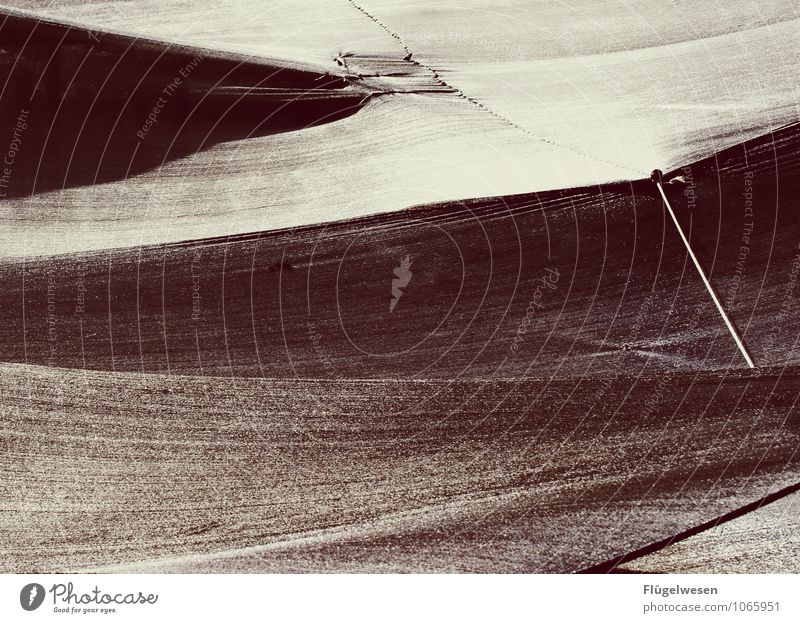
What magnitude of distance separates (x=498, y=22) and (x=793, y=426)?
0.51 metres

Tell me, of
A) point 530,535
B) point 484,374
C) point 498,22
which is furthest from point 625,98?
point 530,535

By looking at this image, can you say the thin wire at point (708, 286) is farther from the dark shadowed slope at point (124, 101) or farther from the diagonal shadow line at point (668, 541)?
the dark shadowed slope at point (124, 101)

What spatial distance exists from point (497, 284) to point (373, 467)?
0.23 meters

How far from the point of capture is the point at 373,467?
833 mm

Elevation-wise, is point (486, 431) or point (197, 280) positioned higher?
point (197, 280)

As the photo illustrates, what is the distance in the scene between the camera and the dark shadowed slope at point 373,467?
2.65ft

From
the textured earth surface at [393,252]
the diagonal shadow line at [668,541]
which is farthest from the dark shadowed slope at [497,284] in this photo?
the diagonal shadow line at [668,541]

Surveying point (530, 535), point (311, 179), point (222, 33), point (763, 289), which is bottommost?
point (530, 535)

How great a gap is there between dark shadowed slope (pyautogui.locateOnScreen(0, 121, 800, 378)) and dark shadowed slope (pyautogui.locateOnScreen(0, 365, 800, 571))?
0.03 m

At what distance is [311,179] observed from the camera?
2.82 feet

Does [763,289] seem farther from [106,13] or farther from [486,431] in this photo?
[106,13]

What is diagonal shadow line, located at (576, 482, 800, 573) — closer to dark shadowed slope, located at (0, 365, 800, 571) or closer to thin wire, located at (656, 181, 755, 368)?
dark shadowed slope, located at (0, 365, 800, 571)

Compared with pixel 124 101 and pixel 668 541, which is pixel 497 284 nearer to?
→ pixel 668 541

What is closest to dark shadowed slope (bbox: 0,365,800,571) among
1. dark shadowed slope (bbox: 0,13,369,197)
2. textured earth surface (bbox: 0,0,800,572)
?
textured earth surface (bbox: 0,0,800,572)
